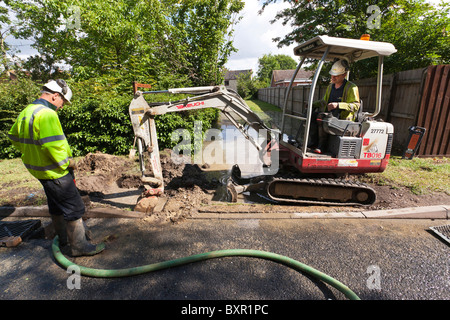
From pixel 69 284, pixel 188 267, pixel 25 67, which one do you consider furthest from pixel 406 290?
pixel 25 67

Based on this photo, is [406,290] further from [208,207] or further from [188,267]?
[208,207]

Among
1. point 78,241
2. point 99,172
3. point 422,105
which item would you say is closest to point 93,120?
point 99,172

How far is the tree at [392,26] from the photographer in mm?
8070

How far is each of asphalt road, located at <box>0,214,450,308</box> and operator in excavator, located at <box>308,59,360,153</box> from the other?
1.63 m

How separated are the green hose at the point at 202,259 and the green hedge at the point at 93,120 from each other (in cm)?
504

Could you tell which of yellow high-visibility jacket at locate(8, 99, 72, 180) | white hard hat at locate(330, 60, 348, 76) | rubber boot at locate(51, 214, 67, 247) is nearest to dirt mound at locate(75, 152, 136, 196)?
rubber boot at locate(51, 214, 67, 247)

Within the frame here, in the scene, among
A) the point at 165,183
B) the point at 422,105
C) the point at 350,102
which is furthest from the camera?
the point at 422,105

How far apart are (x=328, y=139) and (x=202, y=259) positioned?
3.31m

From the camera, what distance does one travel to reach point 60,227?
350 cm

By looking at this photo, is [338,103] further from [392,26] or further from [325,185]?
[392,26]

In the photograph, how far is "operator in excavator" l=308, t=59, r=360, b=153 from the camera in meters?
4.41

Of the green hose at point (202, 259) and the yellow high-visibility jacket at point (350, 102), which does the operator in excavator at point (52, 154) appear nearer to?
the green hose at point (202, 259)

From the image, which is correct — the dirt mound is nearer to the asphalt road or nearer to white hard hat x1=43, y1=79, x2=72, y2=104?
the asphalt road

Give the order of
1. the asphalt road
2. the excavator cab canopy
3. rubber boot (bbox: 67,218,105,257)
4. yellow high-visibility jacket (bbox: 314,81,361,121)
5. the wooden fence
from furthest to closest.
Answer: the wooden fence < yellow high-visibility jacket (bbox: 314,81,361,121) < the excavator cab canopy < rubber boot (bbox: 67,218,105,257) < the asphalt road
